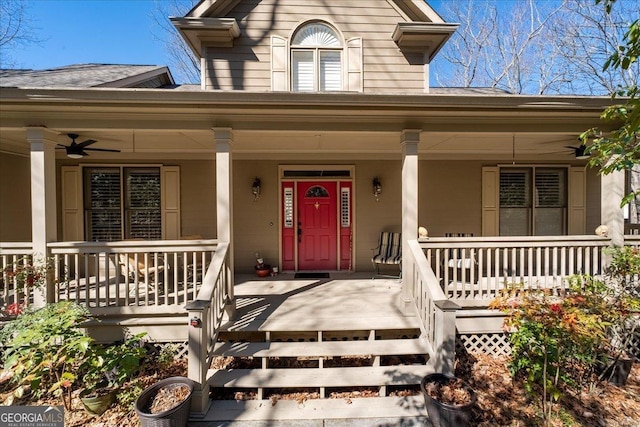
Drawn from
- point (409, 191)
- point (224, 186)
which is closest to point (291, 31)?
point (224, 186)

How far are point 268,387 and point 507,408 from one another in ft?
7.73

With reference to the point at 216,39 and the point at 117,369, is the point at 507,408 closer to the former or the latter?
the point at 117,369

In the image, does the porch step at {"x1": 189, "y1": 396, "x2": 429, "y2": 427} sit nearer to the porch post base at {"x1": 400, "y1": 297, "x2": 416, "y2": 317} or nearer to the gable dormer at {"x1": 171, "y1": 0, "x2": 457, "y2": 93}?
the porch post base at {"x1": 400, "y1": 297, "x2": 416, "y2": 317}

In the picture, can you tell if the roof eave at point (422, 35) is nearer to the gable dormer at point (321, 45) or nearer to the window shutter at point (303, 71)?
the gable dormer at point (321, 45)

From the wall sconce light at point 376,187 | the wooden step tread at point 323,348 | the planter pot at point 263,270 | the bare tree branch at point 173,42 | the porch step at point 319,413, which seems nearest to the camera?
the porch step at point 319,413

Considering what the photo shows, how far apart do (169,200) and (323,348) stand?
4.42 meters

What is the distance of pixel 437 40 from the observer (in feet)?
18.6

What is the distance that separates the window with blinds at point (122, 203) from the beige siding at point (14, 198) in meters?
1.01

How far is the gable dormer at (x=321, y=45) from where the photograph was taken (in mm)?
5516

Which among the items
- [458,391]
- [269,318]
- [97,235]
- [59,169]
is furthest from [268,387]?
[59,169]

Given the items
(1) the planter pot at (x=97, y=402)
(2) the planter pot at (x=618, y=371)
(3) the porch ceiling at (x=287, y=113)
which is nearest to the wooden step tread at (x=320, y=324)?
(1) the planter pot at (x=97, y=402)

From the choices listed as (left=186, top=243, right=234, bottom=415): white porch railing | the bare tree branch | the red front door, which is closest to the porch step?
(left=186, top=243, right=234, bottom=415): white porch railing

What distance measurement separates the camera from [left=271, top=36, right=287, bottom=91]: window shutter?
5.54 metres

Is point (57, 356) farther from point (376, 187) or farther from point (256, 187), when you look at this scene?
point (376, 187)
